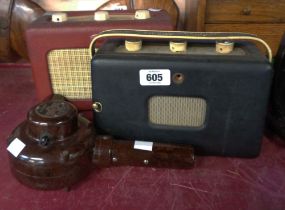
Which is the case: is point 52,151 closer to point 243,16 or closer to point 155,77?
point 155,77

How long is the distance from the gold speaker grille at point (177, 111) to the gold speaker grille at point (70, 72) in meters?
0.24

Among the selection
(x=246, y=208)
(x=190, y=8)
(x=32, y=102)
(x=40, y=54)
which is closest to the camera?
(x=246, y=208)

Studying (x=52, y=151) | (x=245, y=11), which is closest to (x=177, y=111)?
(x=52, y=151)

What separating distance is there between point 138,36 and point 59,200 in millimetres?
360

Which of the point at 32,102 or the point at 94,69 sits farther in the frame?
the point at 32,102

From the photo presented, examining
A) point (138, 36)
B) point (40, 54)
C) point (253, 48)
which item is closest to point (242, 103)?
point (253, 48)

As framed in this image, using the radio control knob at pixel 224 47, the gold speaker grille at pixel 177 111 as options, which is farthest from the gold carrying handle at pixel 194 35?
the gold speaker grille at pixel 177 111

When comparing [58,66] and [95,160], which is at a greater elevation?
[58,66]

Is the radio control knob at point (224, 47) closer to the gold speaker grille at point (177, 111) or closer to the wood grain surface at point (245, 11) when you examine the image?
the gold speaker grille at point (177, 111)

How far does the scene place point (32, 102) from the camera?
0.94m

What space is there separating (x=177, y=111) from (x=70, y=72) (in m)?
0.32

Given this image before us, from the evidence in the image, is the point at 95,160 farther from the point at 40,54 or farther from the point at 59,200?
the point at 40,54

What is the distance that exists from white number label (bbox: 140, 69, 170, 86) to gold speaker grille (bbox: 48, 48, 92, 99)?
0.23 meters

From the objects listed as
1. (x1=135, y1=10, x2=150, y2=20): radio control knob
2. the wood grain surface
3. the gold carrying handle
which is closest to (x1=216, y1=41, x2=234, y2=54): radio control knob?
the gold carrying handle
